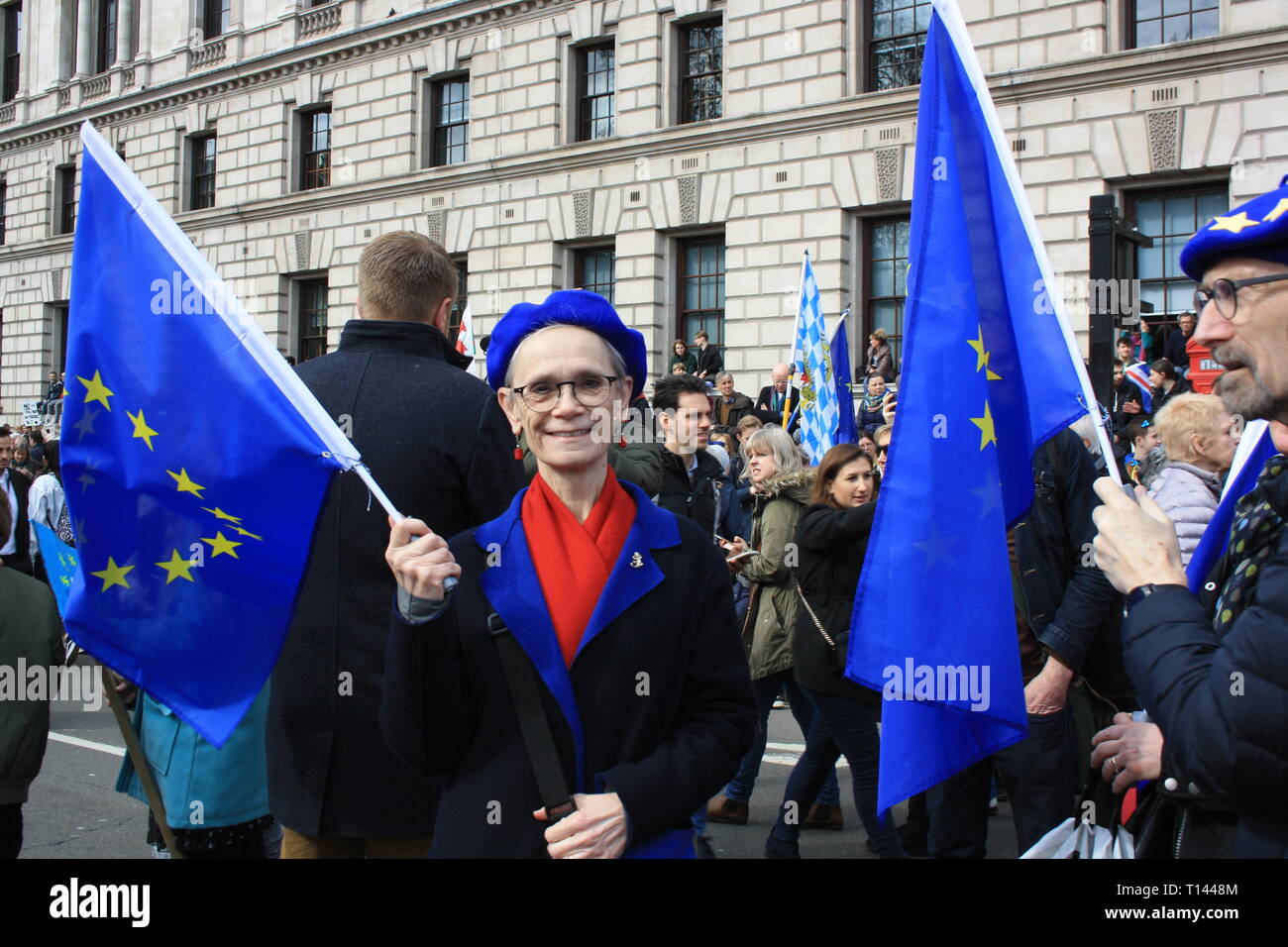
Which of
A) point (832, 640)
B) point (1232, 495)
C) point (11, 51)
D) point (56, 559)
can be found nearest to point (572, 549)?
point (1232, 495)

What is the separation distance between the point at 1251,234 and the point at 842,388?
29.9 feet

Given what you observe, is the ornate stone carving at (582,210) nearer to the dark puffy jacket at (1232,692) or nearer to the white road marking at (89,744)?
the white road marking at (89,744)

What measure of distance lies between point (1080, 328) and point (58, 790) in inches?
597

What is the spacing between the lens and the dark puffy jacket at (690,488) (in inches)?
260

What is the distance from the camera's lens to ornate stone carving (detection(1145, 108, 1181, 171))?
16.9m

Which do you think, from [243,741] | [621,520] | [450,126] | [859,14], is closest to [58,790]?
[243,741]

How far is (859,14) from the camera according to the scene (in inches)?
801

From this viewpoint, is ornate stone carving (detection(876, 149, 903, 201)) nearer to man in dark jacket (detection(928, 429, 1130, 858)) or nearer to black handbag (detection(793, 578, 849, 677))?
black handbag (detection(793, 578, 849, 677))

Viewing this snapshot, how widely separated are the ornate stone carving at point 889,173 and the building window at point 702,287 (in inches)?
145

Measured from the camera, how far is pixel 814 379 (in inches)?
435

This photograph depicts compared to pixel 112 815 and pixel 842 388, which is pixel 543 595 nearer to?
pixel 112 815

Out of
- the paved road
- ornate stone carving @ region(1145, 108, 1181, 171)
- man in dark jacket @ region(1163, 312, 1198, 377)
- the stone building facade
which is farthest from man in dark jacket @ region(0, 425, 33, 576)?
ornate stone carving @ region(1145, 108, 1181, 171)

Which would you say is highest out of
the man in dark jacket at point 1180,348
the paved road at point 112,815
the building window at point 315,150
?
the building window at point 315,150

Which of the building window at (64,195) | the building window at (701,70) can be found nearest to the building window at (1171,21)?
the building window at (701,70)
